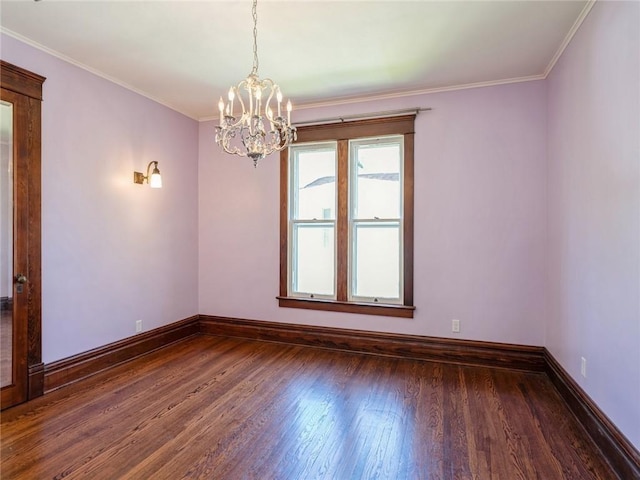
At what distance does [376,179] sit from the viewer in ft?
12.6

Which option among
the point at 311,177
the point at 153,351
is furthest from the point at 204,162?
the point at 153,351

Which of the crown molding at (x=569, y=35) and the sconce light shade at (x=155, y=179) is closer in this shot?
the crown molding at (x=569, y=35)

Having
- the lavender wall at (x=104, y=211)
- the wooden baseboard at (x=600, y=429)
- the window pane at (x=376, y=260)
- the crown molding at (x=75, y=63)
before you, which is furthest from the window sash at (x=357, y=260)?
the crown molding at (x=75, y=63)

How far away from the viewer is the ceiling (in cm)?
227

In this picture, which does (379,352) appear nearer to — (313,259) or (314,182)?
(313,259)

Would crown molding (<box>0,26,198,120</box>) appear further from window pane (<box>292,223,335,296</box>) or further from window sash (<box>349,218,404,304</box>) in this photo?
window sash (<box>349,218,404,304</box>)

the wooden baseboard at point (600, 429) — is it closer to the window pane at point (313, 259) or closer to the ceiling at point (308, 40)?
the window pane at point (313, 259)

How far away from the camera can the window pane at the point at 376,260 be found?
148 inches

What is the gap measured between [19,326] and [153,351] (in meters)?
1.35

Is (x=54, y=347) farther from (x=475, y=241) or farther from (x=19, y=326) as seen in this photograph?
(x=475, y=241)

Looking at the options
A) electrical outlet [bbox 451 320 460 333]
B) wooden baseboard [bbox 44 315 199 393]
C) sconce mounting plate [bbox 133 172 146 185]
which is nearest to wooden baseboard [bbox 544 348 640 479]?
electrical outlet [bbox 451 320 460 333]

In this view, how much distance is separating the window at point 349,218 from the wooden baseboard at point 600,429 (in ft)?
4.71

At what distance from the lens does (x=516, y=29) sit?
2.50m

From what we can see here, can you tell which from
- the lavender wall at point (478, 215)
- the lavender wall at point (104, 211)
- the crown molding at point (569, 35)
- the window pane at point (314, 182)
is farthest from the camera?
the window pane at point (314, 182)
